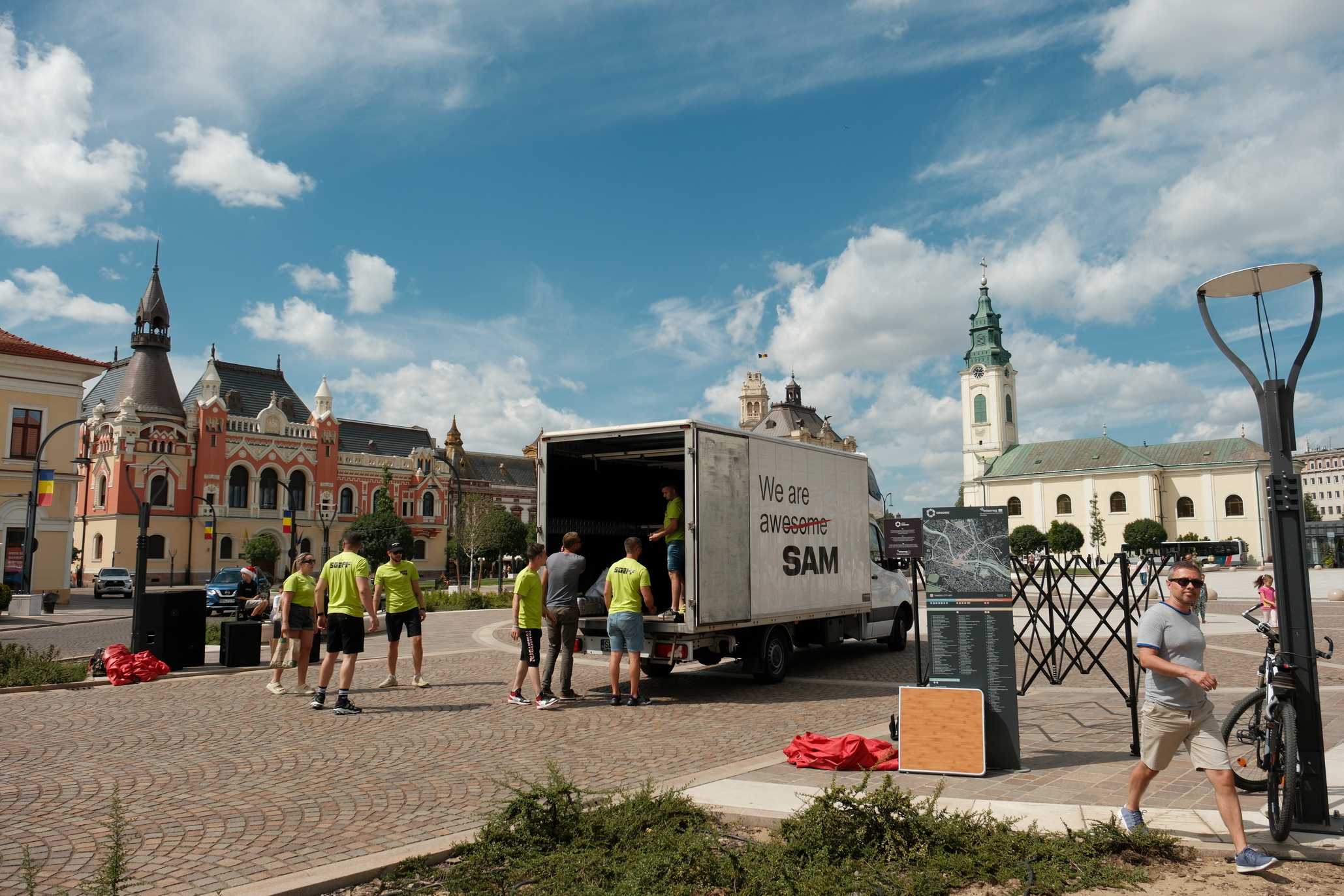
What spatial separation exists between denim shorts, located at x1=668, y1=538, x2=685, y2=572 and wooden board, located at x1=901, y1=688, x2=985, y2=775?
438 centimetres

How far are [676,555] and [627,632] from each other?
51.3 inches

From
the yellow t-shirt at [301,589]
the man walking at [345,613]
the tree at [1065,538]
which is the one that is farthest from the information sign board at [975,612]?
the tree at [1065,538]

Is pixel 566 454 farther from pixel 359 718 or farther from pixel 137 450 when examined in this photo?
pixel 137 450

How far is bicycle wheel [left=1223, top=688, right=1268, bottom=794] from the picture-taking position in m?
5.89

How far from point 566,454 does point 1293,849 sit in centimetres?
968

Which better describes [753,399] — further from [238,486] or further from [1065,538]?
[238,486]

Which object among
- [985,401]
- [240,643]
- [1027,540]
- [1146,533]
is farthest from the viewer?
[985,401]

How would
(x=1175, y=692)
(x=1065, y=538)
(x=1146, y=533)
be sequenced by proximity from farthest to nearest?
(x=1146, y=533), (x=1065, y=538), (x=1175, y=692)

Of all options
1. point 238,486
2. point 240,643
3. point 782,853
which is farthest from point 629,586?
point 238,486

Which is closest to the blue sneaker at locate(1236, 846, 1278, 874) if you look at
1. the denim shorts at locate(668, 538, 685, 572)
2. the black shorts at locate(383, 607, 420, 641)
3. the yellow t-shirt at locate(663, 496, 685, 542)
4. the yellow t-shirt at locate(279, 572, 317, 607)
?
the denim shorts at locate(668, 538, 685, 572)

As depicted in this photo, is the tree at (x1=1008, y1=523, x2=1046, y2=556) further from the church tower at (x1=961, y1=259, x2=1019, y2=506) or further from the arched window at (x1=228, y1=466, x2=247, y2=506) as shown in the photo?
the arched window at (x1=228, y1=466, x2=247, y2=506)

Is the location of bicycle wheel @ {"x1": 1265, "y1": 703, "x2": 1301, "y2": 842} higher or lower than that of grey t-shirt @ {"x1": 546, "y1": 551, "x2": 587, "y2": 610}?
lower

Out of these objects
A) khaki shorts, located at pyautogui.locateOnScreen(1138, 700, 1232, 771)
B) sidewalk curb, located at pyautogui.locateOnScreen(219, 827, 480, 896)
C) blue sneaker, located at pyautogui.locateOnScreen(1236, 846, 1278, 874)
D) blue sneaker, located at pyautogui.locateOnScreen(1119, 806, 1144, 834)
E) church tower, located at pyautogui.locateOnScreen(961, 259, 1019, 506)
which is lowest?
sidewalk curb, located at pyautogui.locateOnScreen(219, 827, 480, 896)

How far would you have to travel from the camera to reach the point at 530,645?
1077 centimetres
